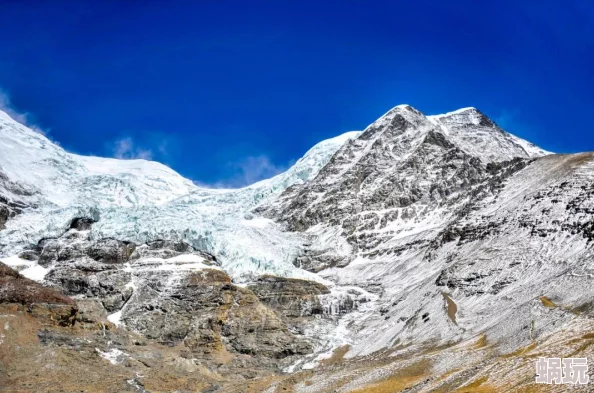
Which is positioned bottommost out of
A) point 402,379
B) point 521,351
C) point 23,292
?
point 521,351

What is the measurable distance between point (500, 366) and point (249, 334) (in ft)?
355

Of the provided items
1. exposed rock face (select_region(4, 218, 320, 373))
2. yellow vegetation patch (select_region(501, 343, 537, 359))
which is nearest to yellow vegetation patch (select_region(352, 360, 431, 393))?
yellow vegetation patch (select_region(501, 343, 537, 359))

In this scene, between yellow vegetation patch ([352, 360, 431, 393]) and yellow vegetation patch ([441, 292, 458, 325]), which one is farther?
yellow vegetation patch ([441, 292, 458, 325])

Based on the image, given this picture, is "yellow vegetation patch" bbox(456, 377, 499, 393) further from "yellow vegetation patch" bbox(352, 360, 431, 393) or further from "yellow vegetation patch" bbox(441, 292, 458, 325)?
"yellow vegetation patch" bbox(441, 292, 458, 325)

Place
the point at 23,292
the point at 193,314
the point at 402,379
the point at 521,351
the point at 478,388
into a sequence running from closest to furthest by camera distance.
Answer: the point at 478,388 → the point at 521,351 → the point at 402,379 → the point at 23,292 → the point at 193,314

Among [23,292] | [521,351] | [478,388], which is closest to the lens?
[478,388]

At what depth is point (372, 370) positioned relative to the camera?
113438 mm

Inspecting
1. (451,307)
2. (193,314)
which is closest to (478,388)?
(451,307)

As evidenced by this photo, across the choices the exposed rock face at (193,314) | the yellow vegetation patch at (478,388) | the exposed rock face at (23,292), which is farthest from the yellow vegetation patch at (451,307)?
the exposed rock face at (23,292)

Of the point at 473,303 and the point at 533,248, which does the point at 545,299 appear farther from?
the point at 533,248

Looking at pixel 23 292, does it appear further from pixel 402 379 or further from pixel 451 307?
pixel 451 307

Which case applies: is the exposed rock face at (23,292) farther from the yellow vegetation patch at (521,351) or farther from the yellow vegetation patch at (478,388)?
the yellow vegetation patch at (478,388)

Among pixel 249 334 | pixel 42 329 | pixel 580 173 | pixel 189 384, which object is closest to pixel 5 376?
pixel 42 329

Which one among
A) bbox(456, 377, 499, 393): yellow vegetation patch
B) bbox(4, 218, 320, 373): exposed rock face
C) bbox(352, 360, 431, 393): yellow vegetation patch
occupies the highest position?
bbox(4, 218, 320, 373): exposed rock face
